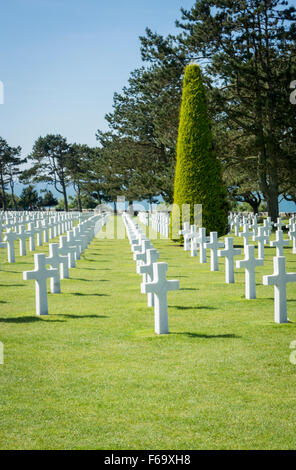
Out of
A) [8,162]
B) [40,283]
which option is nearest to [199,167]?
[40,283]

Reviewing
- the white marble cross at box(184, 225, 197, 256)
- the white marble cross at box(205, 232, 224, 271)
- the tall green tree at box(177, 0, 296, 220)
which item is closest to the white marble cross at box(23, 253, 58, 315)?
the white marble cross at box(205, 232, 224, 271)

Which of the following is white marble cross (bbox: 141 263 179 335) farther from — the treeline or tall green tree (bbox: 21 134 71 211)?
tall green tree (bbox: 21 134 71 211)

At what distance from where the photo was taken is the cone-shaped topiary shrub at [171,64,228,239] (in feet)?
63.7

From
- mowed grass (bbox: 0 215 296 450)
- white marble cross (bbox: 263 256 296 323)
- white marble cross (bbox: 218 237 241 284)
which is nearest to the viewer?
mowed grass (bbox: 0 215 296 450)

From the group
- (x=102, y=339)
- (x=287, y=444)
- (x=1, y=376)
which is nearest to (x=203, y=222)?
(x=102, y=339)

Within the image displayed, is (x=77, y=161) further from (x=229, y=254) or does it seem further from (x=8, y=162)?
(x=229, y=254)

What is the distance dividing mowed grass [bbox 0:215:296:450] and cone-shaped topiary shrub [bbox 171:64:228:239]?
391 inches

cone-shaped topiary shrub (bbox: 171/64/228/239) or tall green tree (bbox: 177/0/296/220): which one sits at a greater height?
tall green tree (bbox: 177/0/296/220)

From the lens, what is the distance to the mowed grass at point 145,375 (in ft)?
12.9

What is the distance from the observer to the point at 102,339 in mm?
6645

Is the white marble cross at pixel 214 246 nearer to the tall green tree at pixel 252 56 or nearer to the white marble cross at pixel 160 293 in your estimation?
the white marble cross at pixel 160 293

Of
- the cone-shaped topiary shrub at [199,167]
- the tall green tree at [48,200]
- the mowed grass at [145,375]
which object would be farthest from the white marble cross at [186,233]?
the tall green tree at [48,200]

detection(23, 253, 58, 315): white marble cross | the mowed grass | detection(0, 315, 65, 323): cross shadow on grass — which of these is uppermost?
detection(23, 253, 58, 315): white marble cross

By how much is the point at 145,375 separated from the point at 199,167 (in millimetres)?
14850
